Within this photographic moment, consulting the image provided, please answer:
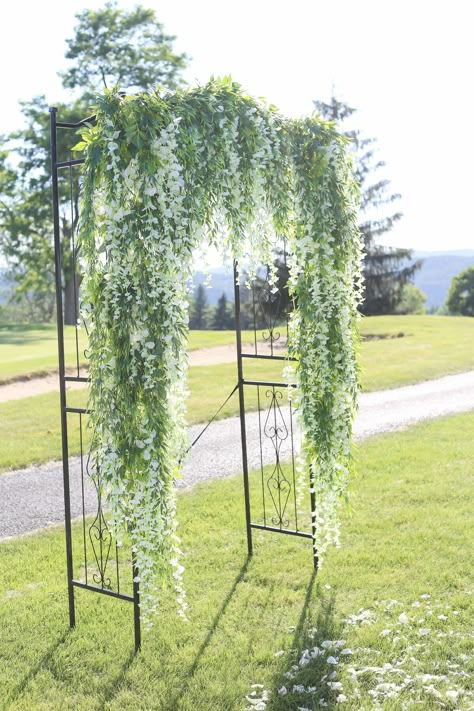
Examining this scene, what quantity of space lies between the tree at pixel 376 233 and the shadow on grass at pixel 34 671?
30.3 metres

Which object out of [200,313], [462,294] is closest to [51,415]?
[462,294]

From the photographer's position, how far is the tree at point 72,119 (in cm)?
3216

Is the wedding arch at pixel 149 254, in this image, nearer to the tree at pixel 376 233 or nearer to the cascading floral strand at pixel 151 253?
the cascading floral strand at pixel 151 253

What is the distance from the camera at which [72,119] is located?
103 ft

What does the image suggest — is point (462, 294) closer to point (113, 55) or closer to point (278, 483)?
point (113, 55)

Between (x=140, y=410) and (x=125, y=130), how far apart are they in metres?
1.64

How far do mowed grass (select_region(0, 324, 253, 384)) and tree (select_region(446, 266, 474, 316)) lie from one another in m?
27.8

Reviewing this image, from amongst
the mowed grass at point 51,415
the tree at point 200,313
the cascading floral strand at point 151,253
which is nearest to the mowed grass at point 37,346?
the mowed grass at point 51,415

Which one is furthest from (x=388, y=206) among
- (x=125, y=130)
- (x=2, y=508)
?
(x=125, y=130)

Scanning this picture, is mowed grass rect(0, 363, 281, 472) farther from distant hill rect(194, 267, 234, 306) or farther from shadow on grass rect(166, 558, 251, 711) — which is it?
shadow on grass rect(166, 558, 251, 711)

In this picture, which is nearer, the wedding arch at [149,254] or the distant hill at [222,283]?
the wedding arch at [149,254]

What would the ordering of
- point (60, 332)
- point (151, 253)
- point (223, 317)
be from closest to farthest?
1. point (151, 253)
2. point (60, 332)
3. point (223, 317)

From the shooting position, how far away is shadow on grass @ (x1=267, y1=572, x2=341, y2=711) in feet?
13.9

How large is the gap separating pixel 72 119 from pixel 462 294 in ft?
95.0
